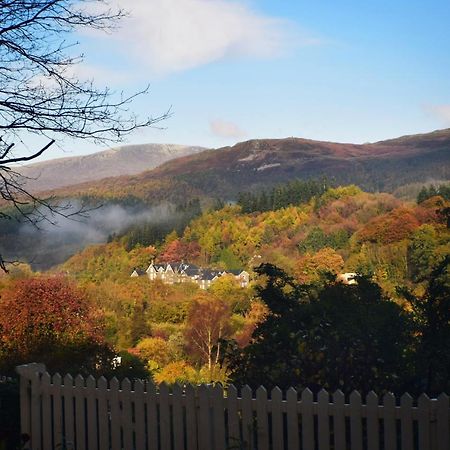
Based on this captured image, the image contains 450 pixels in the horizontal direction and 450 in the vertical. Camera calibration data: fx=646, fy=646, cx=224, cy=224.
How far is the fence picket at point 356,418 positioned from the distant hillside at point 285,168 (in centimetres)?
10975

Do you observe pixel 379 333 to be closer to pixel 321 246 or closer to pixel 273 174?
pixel 321 246

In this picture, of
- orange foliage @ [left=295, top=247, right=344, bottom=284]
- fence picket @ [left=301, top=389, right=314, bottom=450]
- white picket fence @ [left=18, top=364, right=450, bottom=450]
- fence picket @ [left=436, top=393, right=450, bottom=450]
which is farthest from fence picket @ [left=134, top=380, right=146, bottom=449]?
orange foliage @ [left=295, top=247, right=344, bottom=284]

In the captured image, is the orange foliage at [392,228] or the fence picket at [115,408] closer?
the fence picket at [115,408]

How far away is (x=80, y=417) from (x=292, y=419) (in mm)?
1745

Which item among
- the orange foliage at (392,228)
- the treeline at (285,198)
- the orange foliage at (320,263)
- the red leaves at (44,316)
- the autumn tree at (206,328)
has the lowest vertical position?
the autumn tree at (206,328)

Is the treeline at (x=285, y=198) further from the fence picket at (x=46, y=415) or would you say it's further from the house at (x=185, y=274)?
the fence picket at (x=46, y=415)

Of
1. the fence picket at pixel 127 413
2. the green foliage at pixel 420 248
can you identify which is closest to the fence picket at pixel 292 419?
the fence picket at pixel 127 413

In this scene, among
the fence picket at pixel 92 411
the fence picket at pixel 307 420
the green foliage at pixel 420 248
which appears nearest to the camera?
the fence picket at pixel 307 420

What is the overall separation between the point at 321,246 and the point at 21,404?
2748 inches

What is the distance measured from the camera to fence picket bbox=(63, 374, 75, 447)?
507 centimetres

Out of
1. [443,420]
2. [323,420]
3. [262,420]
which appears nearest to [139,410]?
[262,420]

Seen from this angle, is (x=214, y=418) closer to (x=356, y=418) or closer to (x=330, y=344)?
(x=356, y=418)

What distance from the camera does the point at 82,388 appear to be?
16.5 feet

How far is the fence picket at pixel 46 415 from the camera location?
5.18 m
